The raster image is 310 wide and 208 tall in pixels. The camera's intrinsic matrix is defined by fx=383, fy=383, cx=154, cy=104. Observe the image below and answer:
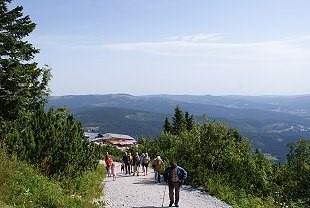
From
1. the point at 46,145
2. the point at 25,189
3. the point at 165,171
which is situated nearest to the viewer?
the point at 25,189

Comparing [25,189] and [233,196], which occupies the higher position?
[25,189]

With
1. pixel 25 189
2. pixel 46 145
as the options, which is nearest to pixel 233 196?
pixel 46 145

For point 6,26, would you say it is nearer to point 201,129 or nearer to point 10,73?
point 10,73

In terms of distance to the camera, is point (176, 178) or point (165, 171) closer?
point (176, 178)

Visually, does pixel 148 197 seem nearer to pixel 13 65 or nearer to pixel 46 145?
pixel 46 145

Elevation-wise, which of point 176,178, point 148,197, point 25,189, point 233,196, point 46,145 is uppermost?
point 46,145

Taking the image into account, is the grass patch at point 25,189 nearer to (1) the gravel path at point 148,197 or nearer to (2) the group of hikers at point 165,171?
(1) the gravel path at point 148,197

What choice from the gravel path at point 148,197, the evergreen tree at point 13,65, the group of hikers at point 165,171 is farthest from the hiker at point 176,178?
the evergreen tree at point 13,65

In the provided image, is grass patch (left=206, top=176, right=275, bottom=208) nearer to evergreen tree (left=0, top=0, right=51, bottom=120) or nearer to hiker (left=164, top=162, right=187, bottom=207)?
hiker (left=164, top=162, right=187, bottom=207)

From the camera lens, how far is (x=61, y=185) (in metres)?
12.6

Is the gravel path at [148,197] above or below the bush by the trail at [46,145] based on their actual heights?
below

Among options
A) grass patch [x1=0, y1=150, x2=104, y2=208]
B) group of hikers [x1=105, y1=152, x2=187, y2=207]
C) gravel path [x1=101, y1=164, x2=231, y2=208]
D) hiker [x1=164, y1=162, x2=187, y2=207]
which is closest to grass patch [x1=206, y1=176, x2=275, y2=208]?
gravel path [x1=101, y1=164, x2=231, y2=208]

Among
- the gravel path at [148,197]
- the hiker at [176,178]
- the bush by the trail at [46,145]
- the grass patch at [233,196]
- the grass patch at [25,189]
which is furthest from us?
the grass patch at [233,196]

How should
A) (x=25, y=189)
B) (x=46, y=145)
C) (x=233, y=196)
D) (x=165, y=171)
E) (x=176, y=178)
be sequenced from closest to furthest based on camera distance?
(x=25, y=189) < (x=46, y=145) < (x=176, y=178) < (x=165, y=171) < (x=233, y=196)
